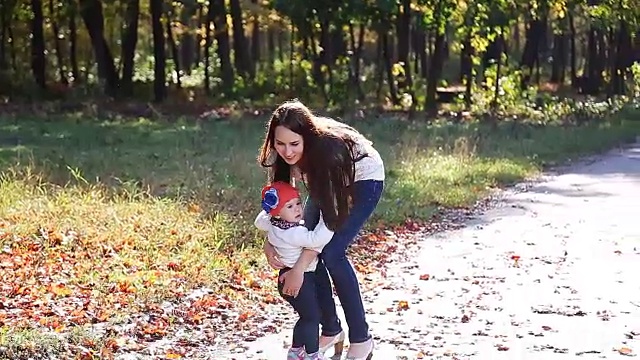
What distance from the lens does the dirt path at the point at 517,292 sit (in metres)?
7.20

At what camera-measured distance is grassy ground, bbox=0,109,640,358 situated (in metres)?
8.64

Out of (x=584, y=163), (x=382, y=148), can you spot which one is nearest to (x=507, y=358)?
(x=382, y=148)

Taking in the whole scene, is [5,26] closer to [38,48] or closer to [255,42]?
[38,48]

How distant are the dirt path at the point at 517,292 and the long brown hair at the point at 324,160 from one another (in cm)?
131

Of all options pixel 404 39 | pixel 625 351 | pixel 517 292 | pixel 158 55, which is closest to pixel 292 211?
pixel 625 351

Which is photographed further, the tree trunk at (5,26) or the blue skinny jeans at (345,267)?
the tree trunk at (5,26)

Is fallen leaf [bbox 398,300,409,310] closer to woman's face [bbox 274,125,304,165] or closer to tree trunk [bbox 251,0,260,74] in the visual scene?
woman's face [bbox 274,125,304,165]

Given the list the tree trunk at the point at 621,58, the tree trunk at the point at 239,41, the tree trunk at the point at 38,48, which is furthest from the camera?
the tree trunk at the point at 621,58

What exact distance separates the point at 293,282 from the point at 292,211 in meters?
0.38

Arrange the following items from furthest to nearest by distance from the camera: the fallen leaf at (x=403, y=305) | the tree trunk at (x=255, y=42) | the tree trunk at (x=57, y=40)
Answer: the tree trunk at (x=255, y=42), the tree trunk at (x=57, y=40), the fallen leaf at (x=403, y=305)

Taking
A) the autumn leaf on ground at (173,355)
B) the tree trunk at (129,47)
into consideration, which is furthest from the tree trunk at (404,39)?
the autumn leaf on ground at (173,355)

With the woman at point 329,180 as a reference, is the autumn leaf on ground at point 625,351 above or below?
below

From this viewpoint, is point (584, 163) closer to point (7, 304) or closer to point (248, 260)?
point (248, 260)

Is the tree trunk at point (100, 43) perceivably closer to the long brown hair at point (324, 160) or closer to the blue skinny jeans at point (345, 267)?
the blue skinny jeans at point (345, 267)
